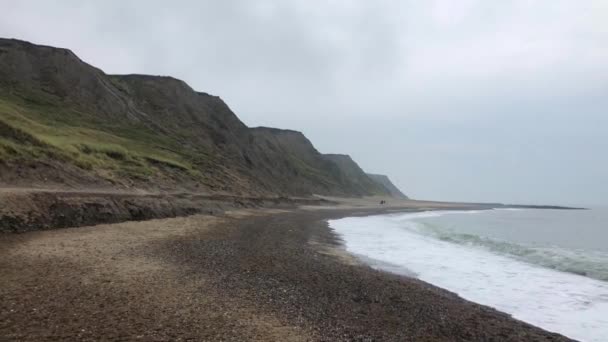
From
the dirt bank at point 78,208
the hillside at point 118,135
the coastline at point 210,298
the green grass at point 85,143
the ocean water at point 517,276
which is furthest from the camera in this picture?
the hillside at point 118,135

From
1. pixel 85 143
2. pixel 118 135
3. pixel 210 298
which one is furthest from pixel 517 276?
pixel 118 135

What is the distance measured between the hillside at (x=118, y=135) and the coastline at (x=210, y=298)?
13512mm

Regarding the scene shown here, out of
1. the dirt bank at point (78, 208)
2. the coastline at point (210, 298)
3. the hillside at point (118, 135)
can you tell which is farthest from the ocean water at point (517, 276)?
the hillside at point (118, 135)

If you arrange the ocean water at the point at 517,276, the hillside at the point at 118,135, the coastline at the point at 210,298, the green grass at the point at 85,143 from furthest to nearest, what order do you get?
the hillside at the point at 118,135
the green grass at the point at 85,143
the ocean water at the point at 517,276
the coastline at the point at 210,298

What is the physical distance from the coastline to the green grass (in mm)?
14981

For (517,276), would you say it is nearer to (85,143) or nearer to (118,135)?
(85,143)

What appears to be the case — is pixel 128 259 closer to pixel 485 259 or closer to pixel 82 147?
pixel 485 259

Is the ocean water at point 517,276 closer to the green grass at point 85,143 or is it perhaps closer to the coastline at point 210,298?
the coastline at point 210,298

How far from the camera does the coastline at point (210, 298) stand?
7.94 meters

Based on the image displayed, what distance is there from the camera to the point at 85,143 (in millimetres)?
38719

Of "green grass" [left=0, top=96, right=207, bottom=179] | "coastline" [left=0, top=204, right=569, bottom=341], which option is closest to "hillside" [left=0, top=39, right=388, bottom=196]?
"green grass" [left=0, top=96, right=207, bottom=179]

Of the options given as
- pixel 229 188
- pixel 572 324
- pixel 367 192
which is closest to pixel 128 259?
pixel 572 324

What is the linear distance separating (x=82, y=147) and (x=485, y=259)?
32.7m

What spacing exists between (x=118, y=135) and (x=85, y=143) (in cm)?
1498
